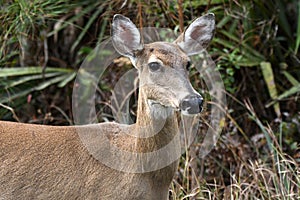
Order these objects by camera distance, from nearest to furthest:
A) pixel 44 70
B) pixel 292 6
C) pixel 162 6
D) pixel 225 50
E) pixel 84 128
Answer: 1. pixel 84 128
2. pixel 162 6
3. pixel 225 50
4. pixel 44 70
5. pixel 292 6

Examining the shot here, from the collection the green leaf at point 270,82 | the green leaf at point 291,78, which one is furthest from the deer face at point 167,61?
the green leaf at point 291,78

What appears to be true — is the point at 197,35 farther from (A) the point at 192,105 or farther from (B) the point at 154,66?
(A) the point at 192,105

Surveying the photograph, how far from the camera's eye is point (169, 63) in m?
4.09

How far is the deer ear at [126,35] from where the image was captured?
429cm

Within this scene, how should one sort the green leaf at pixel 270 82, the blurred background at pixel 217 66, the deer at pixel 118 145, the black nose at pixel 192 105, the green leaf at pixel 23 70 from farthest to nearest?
the green leaf at pixel 270 82, the green leaf at pixel 23 70, the blurred background at pixel 217 66, the deer at pixel 118 145, the black nose at pixel 192 105

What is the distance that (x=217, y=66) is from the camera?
6.46 metres

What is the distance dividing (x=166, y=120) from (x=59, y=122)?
137 inches

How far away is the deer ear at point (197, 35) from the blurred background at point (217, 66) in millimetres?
1392

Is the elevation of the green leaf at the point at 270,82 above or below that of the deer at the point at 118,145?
below

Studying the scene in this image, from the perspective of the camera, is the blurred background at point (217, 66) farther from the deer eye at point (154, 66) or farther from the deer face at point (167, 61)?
the deer eye at point (154, 66)

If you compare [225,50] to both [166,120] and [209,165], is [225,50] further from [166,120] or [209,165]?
[166,120]

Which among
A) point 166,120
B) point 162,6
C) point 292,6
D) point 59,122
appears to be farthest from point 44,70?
point 166,120

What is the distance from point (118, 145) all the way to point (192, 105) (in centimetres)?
70

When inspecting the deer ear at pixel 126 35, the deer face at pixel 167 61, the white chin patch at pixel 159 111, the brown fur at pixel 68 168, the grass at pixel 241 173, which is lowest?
the grass at pixel 241 173
